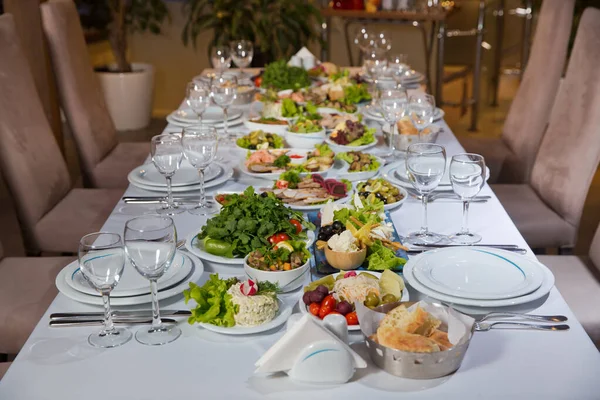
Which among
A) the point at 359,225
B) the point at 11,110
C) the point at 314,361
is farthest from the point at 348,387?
the point at 11,110

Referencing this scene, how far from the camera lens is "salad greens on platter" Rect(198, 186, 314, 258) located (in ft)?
5.09

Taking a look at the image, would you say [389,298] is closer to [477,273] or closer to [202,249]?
[477,273]

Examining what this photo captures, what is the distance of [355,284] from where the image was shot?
4.42ft

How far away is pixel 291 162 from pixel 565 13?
1.42m

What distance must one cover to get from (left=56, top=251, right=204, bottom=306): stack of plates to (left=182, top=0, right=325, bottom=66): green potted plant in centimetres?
430

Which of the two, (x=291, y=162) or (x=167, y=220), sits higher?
(x=167, y=220)

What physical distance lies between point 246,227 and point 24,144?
1251mm

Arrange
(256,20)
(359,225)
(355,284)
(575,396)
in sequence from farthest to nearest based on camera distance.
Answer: (256,20) < (359,225) < (355,284) < (575,396)

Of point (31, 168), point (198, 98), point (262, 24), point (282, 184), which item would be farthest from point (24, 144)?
point (262, 24)

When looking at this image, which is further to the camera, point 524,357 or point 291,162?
point 291,162

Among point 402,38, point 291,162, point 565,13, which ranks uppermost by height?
point 565,13

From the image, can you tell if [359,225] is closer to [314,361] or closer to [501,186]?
[314,361]

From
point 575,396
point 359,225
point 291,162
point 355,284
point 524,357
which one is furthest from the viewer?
point 291,162

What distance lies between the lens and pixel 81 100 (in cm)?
314
